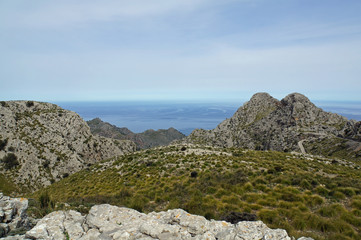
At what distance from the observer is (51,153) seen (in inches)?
1983

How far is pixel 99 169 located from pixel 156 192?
20.2 meters

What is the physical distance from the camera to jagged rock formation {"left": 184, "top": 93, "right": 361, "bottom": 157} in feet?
201

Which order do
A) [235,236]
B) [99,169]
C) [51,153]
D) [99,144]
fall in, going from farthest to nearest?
[99,144] < [51,153] < [99,169] < [235,236]

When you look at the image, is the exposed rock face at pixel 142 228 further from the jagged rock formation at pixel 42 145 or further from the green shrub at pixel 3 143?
the green shrub at pixel 3 143

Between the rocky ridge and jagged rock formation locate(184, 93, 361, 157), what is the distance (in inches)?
2272

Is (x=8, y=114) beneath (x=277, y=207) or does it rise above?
above

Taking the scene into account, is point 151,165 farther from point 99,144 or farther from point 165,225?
point 99,144

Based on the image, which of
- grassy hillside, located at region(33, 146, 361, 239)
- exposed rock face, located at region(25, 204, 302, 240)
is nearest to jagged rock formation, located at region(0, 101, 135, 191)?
grassy hillside, located at region(33, 146, 361, 239)

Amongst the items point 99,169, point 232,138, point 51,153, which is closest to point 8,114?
point 51,153

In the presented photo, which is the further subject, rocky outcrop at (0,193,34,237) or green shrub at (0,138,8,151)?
green shrub at (0,138,8,151)

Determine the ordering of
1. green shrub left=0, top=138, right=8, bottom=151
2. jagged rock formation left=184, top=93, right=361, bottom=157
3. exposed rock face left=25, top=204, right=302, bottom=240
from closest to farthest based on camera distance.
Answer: exposed rock face left=25, top=204, right=302, bottom=240, green shrub left=0, top=138, right=8, bottom=151, jagged rock formation left=184, top=93, right=361, bottom=157

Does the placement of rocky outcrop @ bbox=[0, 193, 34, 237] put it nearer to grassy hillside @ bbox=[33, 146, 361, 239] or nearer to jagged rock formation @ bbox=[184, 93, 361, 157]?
grassy hillside @ bbox=[33, 146, 361, 239]

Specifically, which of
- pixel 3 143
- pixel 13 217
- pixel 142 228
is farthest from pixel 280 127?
pixel 3 143

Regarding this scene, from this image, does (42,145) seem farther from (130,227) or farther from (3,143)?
(130,227)
